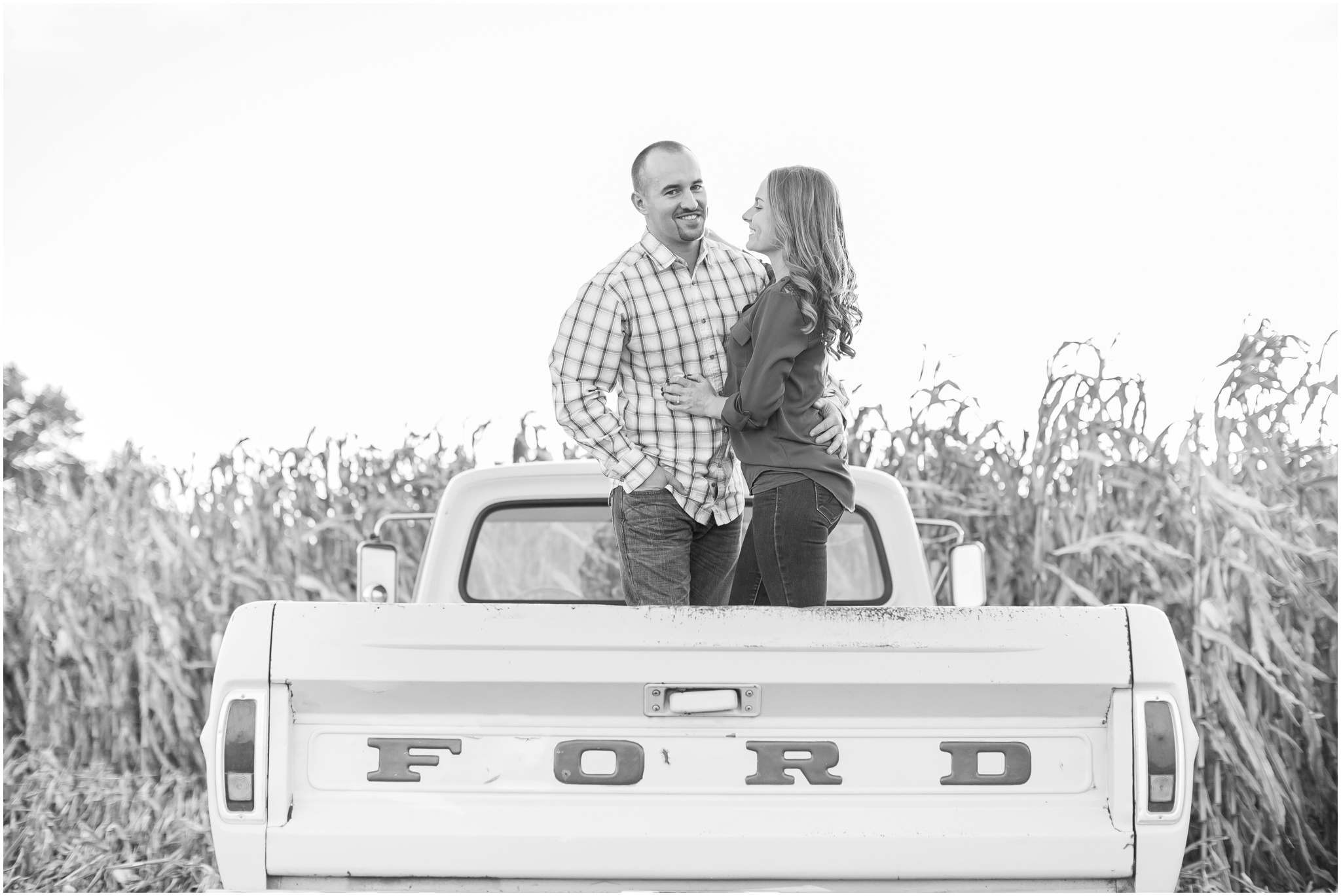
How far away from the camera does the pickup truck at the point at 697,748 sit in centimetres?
254

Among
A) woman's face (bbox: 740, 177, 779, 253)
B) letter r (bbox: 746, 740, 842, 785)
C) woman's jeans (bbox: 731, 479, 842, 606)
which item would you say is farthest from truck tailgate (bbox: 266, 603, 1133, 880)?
woman's face (bbox: 740, 177, 779, 253)

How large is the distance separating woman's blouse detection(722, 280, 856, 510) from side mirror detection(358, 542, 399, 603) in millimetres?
1355

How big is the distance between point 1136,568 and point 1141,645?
3.02 meters

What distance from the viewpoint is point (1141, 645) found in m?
2.57

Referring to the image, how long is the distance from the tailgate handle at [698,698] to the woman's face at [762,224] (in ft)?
3.36

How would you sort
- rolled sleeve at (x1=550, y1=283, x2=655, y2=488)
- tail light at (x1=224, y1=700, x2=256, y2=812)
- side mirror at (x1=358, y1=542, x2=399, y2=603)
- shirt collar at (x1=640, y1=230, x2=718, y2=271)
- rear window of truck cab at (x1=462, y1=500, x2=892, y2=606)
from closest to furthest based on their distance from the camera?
1. tail light at (x1=224, y1=700, x2=256, y2=812)
2. rolled sleeve at (x1=550, y1=283, x2=655, y2=488)
3. shirt collar at (x1=640, y1=230, x2=718, y2=271)
4. side mirror at (x1=358, y1=542, x2=399, y2=603)
5. rear window of truck cab at (x1=462, y1=500, x2=892, y2=606)

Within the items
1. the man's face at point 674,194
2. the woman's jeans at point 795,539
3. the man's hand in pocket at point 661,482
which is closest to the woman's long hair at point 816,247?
the man's face at point 674,194

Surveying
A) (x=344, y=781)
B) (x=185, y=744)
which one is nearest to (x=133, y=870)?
(x=185, y=744)

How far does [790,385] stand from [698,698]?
764 millimetres

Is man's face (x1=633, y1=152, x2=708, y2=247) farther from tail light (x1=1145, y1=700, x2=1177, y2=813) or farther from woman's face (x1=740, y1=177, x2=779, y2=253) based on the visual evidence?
tail light (x1=1145, y1=700, x2=1177, y2=813)

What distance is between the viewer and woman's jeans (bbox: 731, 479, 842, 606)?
113 inches

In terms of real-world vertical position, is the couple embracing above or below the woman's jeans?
above

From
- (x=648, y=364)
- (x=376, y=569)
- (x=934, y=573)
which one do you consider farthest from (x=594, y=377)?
(x=934, y=573)

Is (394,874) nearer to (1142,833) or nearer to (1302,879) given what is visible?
(1142,833)
